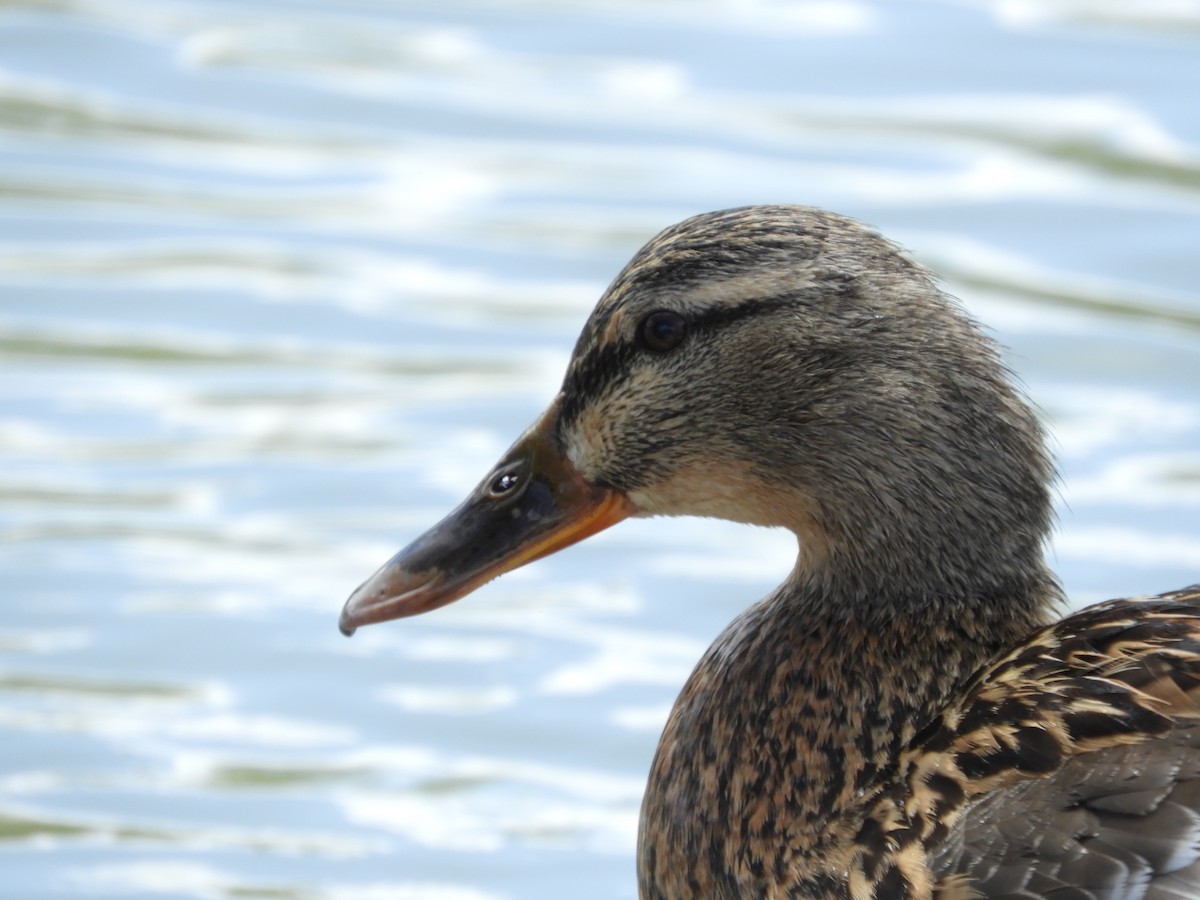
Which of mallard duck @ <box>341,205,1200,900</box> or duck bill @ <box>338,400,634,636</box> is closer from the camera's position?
mallard duck @ <box>341,205,1200,900</box>

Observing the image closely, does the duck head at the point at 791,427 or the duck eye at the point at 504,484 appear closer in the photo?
the duck head at the point at 791,427

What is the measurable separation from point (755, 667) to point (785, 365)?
52 centimetres

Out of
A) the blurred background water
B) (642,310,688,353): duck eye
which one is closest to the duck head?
(642,310,688,353): duck eye

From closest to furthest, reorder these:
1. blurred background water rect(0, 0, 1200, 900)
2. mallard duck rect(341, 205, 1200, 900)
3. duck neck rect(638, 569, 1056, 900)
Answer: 1. mallard duck rect(341, 205, 1200, 900)
2. duck neck rect(638, 569, 1056, 900)
3. blurred background water rect(0, 0, 1200, 900)

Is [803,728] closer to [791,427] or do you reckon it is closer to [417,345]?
[791,427]

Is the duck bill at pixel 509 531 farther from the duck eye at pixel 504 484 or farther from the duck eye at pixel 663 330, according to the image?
the duck eye at pixel 663 330

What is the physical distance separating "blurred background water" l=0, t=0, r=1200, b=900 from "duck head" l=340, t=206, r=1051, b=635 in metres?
1.17

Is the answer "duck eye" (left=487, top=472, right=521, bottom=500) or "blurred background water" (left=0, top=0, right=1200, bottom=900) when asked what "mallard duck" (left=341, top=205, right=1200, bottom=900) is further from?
"blurred background water" (left=0, top=0, right=1200, bottom=900)

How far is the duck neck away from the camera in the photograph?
12.6ft

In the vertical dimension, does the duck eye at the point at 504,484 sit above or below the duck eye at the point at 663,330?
below

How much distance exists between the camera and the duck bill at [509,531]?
13.8 feet

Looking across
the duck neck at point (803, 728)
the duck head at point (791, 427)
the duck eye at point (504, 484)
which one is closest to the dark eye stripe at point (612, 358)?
the duck head at point (791, 427)

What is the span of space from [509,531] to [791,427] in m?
0.56

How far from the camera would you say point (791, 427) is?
401cm
